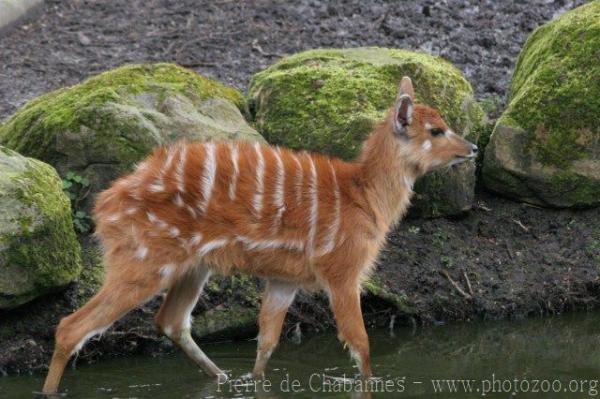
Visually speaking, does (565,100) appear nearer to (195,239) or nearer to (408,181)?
(408,181)

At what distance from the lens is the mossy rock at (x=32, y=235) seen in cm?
687

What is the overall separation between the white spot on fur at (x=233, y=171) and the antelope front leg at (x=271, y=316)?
0.71m

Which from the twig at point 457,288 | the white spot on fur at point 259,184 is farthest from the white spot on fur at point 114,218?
the twig at point 457,288

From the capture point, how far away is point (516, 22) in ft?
38.4

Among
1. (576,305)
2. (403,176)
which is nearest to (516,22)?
(576,305)

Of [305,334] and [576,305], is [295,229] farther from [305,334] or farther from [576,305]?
[576,305]

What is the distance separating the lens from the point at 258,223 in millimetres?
6781

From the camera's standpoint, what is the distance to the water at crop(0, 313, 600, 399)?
665cm

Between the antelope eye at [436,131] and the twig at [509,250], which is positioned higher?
the antelope eye at [436,131]

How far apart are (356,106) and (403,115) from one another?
4.35ft

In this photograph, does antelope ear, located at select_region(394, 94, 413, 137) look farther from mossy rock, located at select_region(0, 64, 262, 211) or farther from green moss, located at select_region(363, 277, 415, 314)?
mossy rock, located at select_region(0, 64, 262, 211)

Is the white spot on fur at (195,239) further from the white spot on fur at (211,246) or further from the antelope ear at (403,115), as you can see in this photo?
the antelope ear at (403,115)

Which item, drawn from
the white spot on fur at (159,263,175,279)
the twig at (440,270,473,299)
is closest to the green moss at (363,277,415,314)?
the twig at (440,270,473,299)

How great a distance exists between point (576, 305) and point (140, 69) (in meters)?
3.47
